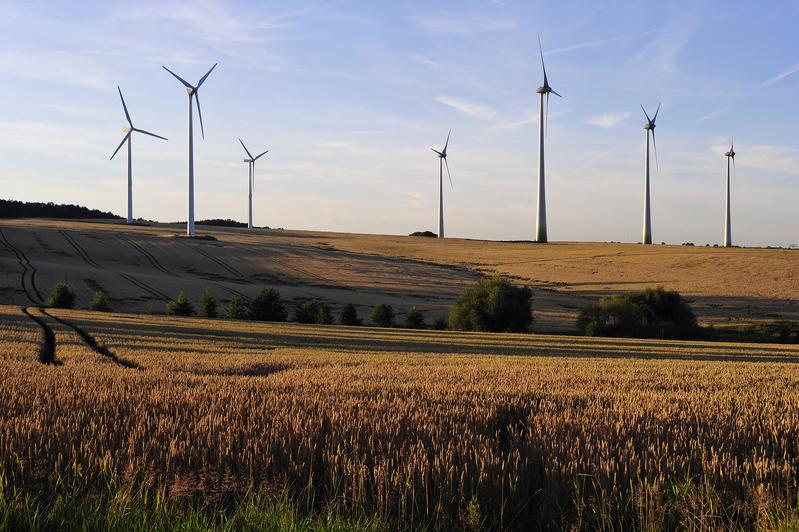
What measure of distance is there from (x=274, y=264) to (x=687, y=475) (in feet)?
304

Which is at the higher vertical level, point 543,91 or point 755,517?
point 543,91

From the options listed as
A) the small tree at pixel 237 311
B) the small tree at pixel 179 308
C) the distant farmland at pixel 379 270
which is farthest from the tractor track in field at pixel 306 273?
the small tree at pixel 179 308

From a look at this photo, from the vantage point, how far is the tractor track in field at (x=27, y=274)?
64.8m

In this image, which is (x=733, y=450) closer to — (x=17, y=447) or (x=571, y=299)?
(x=17, y=447)

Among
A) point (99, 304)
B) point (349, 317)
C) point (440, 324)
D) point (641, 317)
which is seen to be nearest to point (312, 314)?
point (349, 317)

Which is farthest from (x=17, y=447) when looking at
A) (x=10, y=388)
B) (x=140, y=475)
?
(x=10, y=388)

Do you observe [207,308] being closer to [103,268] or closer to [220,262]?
[103,268]

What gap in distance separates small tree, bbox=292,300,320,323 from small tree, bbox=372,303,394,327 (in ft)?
16.1

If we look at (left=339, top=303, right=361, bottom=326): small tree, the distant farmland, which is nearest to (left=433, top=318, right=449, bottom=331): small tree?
the distant farmland

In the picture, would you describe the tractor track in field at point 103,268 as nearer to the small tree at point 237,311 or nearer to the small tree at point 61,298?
the small tree at point 61,298

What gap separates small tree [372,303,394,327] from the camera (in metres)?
58.5

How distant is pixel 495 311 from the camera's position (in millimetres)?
57625

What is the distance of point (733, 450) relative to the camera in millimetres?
6699

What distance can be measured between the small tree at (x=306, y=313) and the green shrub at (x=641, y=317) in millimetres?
20847
